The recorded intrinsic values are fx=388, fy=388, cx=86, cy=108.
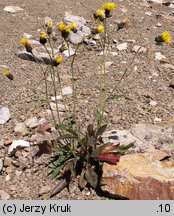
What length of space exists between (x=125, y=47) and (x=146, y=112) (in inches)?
51.8

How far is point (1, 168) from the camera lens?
2980 mm

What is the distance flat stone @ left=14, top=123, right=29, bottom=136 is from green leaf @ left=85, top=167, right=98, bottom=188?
0.73m

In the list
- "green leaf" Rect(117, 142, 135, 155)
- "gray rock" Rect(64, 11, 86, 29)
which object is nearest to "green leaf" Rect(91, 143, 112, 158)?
"green leaf" Rect(117, 142, 135, 155)

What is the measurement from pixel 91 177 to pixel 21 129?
2.77ft

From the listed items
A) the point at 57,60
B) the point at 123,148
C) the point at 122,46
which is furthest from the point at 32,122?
the point at 122,46

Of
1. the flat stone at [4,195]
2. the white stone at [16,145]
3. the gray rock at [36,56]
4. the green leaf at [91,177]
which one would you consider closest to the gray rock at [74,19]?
the gray rock at [36,56]

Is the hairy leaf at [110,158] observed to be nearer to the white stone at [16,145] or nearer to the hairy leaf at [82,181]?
the hairy leaf at [82,181]

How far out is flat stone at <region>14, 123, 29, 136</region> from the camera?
129 inches

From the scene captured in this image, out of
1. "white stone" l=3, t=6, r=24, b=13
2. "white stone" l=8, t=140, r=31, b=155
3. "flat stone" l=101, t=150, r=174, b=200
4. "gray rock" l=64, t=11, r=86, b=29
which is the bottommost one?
"white stone" l=3, t=6, r=24, b=13

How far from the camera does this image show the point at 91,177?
9.17 ft

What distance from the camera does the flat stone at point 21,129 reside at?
3.27m

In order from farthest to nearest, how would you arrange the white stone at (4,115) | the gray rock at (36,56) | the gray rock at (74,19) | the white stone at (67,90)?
1. the gray rock at (74,19)
2. the gray rock at (36,56)
3. the white stone at (67,90)
4. the white stone at (4,115)

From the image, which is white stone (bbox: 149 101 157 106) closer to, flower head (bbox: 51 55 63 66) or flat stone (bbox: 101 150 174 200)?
flat stone (bbox: 101 150 174 200)

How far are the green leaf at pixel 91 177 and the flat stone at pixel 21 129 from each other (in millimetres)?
727
